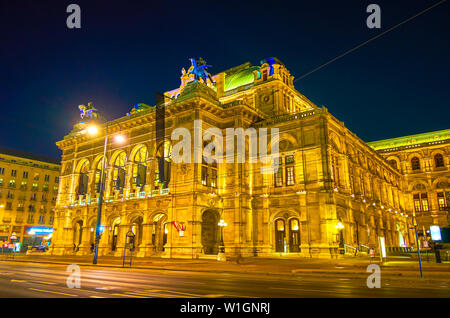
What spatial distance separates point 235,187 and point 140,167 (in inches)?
628

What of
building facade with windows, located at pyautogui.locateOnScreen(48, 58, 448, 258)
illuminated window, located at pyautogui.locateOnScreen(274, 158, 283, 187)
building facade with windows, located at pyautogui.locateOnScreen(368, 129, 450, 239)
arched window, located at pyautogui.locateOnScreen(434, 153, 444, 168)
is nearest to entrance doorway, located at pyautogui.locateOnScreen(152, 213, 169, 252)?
building facade with windows, located at pyautogui.locateOnScreen(48, 58, 448, 258)

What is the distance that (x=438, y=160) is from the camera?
214ft

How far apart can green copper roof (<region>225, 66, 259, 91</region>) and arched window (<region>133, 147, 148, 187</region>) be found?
53.6 feet

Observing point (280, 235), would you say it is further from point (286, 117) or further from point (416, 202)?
point (416, 202)

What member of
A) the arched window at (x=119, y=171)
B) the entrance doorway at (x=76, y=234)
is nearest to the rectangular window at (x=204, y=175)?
the arched window at (x=119, y=171)

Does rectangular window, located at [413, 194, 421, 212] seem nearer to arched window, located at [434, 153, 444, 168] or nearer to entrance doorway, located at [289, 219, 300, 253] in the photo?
arched window, located at [434, 153, 444, 168]

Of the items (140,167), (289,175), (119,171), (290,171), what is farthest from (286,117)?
(119,171)

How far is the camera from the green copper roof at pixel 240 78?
51.3 meters
